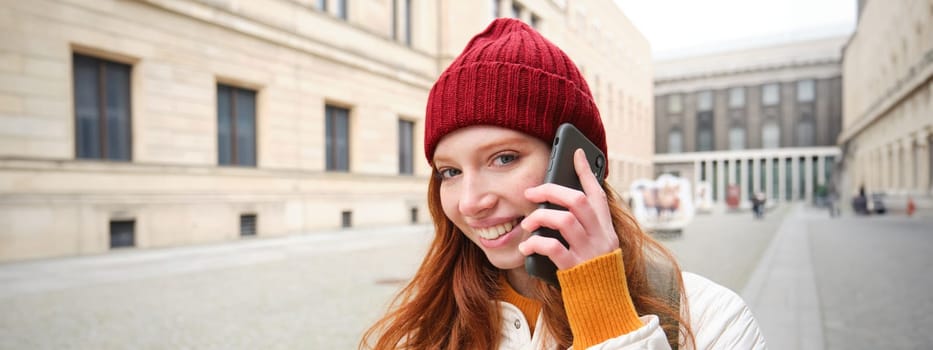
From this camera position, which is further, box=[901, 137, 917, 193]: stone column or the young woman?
box=[901, 137, 917, 193]: stone column

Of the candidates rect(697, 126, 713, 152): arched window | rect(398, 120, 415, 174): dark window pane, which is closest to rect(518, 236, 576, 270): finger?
rect(398, 120, 415, 174): dark window pane

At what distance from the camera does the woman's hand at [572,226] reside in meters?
1.12

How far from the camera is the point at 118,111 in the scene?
13.1 m

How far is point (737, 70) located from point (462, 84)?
3020 inches

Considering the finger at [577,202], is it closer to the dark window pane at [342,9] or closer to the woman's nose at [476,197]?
the woman's nose at [476,197]

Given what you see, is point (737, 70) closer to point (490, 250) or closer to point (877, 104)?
point (877, 104)

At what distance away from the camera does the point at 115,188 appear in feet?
40.7

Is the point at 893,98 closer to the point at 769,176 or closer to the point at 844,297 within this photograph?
the point at 844,297

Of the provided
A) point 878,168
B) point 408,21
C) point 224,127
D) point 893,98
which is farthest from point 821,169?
point 224,127

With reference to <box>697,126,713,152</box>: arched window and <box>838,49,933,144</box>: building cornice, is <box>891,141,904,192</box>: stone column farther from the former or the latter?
<box>697,126,713,152</box>: arched window

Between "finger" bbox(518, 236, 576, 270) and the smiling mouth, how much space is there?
0.27 m

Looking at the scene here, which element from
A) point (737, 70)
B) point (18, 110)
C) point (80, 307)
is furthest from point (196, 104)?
point (737, 70)

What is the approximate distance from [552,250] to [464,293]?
0.63m

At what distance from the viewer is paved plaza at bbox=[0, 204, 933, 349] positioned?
539 cm
